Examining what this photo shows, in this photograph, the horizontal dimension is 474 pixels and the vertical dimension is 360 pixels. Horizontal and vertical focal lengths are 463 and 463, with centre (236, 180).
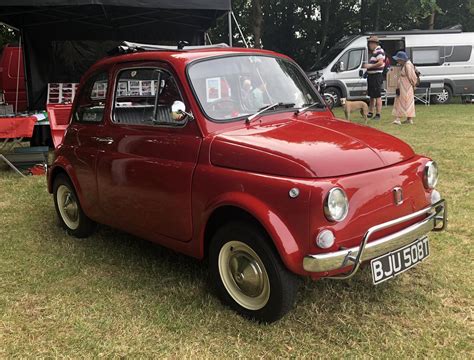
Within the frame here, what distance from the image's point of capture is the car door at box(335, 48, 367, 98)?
17188 mm

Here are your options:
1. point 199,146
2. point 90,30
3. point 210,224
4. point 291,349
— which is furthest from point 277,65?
point 90,30

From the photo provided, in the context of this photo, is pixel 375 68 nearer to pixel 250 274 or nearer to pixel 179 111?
pixel 179 111

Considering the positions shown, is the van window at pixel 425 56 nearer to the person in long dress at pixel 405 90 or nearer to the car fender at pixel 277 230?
the person in long dress at pixel 405 90

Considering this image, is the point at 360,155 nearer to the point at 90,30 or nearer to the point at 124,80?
the point at 124,80

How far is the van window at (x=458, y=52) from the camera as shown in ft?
58.8

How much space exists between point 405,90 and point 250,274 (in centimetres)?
1013

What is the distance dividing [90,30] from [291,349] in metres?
9.83

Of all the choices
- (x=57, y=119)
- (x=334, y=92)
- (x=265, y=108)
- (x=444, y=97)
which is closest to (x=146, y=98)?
(x=265, y=108)

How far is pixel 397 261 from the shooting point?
286 cm

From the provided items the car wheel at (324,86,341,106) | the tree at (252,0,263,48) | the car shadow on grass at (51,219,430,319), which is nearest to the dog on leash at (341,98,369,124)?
the car wheel at (324,86,341,106)

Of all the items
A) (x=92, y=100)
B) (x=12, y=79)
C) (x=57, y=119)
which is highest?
(x=12, y=79)

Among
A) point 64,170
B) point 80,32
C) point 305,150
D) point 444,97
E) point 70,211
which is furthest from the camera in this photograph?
point 444,97

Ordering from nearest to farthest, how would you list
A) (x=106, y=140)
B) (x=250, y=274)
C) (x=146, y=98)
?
1. (x=250, y=274)
2. (x=146, y=98)
3. (x=106, y=140)

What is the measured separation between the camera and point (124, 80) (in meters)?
3.93
